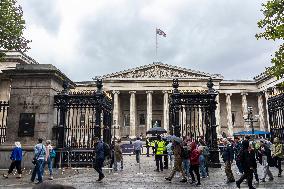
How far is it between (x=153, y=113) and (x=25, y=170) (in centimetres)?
4741

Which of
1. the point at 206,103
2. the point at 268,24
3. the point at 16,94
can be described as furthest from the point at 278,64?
the point at 16,94

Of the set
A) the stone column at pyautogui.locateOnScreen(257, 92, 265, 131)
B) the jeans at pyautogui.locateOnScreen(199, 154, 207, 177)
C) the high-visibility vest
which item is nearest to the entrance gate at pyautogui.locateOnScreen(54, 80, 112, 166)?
the high-visibility vest

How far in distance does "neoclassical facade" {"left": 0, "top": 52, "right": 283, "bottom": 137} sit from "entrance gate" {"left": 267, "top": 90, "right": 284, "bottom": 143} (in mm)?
36049

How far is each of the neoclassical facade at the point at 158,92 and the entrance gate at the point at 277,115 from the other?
36049 millimetres

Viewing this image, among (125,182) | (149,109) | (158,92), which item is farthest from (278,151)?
(158,92)

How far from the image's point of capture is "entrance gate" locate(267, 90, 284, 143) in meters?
17.9

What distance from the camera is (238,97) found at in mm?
63688

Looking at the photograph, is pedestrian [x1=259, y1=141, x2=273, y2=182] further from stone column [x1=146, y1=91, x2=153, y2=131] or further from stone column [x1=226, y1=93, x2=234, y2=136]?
stone column [x1=226, y1=93, x2=234, y2=136]

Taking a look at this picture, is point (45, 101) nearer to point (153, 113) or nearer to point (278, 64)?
point (278, 64)

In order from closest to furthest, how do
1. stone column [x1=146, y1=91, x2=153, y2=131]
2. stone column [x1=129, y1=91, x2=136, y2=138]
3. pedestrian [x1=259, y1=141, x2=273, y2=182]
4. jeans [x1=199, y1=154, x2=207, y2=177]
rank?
pedestrian [x1=259, y1=141, x2=273, y2=182]
jeans [x1=199, y1=154, x2=207, y2=177]
stone column [x1=129, y1=91, x2=136, y2=138]
stone column [x1=146, y1=91, x2=153, y2=131]

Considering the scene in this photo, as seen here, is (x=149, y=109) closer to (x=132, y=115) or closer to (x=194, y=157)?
(x=132, y=115)

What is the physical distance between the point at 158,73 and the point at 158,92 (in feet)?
12.2

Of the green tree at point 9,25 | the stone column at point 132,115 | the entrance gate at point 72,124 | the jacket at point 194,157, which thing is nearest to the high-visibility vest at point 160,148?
the entrance gate at point 72,124

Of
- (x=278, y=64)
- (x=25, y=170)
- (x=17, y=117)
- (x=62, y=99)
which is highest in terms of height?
(x=278, y=64)
